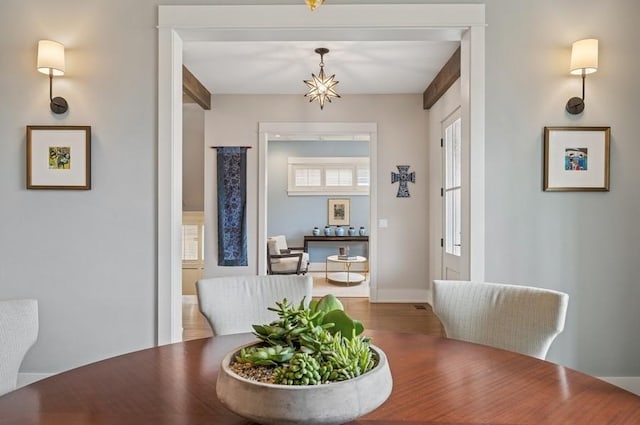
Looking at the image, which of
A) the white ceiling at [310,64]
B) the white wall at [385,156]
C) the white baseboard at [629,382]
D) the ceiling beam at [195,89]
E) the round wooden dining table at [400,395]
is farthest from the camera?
the white wall at [385,156]

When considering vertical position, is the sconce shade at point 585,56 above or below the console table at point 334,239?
above

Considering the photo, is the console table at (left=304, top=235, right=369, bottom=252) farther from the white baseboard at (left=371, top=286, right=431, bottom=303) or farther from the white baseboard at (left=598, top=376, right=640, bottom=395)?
the white baseboard at (left=598, top=376, right=640, bottom=395)

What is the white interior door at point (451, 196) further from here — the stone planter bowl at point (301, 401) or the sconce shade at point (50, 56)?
the stone planter bowl at point (301, 401)

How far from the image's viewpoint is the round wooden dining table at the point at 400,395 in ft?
2.81

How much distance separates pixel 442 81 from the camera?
4199 mm

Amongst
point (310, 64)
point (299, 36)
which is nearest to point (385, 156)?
point (310, 64)

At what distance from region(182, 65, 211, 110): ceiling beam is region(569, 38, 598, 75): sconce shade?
3.32 m

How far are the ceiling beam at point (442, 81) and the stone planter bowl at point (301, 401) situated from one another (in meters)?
3.55

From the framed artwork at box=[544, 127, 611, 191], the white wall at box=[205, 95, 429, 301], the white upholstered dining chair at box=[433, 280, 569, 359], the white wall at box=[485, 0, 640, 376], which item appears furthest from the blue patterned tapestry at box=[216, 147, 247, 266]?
the white upholstered dining chair at box=[433, 280, 569, 359]

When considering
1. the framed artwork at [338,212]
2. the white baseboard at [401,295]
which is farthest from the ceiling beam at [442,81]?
the framed artwork at [338,212]

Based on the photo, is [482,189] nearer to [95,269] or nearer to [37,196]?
[95,269]

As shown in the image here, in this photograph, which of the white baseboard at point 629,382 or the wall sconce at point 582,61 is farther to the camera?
the white baseboard at point 629,382

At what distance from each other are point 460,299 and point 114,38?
8.05ft

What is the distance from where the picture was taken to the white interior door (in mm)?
4215
